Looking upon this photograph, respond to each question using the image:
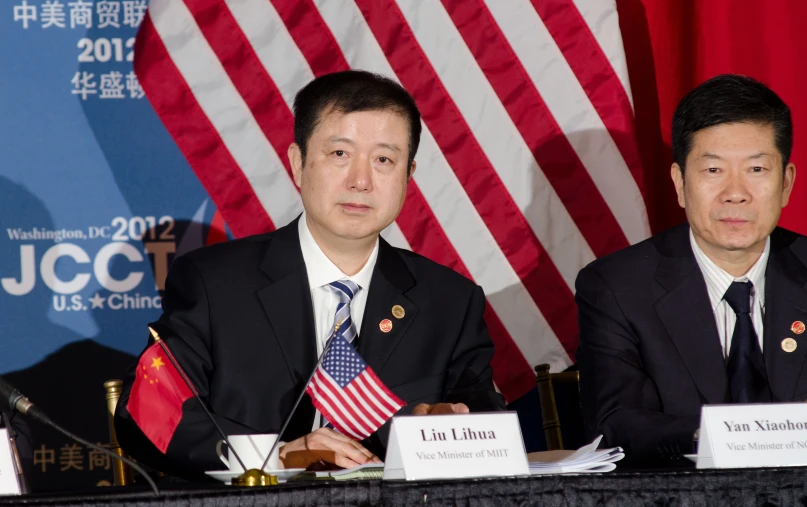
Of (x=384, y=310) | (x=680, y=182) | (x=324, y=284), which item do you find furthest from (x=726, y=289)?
(x=324, y=284)

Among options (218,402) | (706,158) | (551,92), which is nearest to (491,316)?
(551,92)

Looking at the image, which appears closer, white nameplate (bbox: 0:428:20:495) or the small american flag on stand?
white nameplate (bbox: 0:428:20:495)

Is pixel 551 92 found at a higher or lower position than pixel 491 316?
higher

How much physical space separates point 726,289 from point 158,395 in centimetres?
151

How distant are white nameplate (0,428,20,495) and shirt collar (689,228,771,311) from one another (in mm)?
1787

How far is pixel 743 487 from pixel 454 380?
3.48ft

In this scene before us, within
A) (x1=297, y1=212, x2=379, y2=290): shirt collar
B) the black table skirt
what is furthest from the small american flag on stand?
the black table skirt

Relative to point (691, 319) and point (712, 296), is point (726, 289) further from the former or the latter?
point (691, 319)

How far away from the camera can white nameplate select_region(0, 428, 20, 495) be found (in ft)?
5.08

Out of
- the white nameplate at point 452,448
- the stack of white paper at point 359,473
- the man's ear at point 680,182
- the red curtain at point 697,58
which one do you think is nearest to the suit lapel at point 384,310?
the stack of white paper at point 359,473

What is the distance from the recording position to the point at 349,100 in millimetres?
2477

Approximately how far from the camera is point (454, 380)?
2.56m

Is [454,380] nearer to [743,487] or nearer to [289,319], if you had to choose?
[289,319]

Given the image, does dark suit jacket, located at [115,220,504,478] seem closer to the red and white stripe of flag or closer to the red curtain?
the red and white stripe of flag
